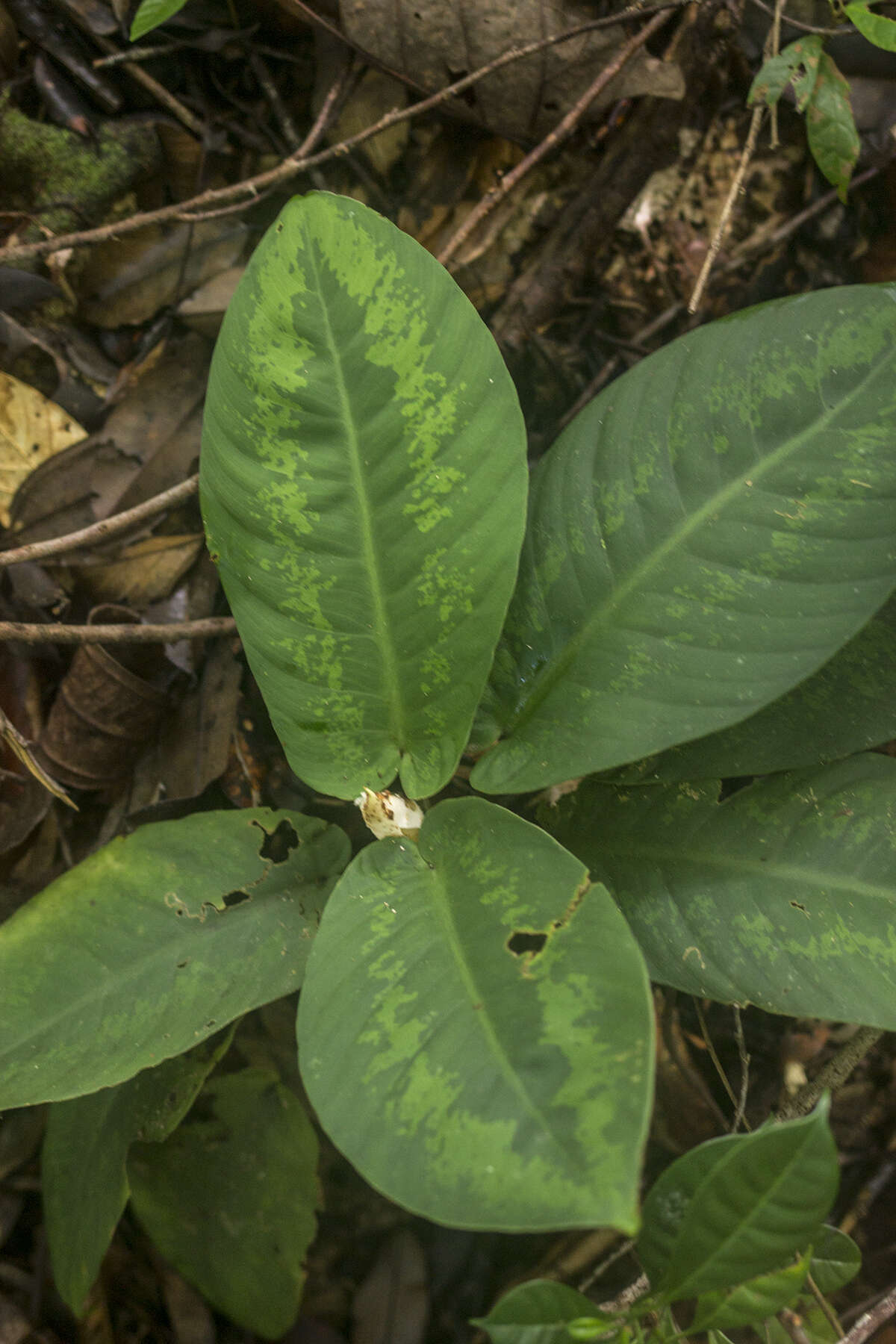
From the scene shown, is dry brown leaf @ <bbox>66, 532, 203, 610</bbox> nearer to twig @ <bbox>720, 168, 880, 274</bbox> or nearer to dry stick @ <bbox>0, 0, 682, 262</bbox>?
dry stick @ <bbox>0, 0, 682, 262</bbox>

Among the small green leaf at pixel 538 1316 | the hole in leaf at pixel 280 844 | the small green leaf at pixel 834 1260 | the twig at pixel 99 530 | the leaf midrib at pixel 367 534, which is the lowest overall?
the small green leaf at pixel 834 1260

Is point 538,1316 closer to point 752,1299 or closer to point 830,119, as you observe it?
point 752,1299

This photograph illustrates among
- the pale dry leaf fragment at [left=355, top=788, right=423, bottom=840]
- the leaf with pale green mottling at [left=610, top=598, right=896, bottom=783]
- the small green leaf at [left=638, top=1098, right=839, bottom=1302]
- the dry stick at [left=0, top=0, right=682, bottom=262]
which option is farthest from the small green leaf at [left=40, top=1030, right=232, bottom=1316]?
the dry stick at [left=0, top=0, right=682, bottom=262]

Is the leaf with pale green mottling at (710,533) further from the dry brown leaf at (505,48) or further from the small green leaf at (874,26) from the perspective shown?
the dry brown leaf at (505,48)

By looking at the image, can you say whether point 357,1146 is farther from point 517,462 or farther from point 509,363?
point 509,363

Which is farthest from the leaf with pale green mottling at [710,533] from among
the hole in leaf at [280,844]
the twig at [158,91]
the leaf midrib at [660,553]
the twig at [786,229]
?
the twig at [158,91]
